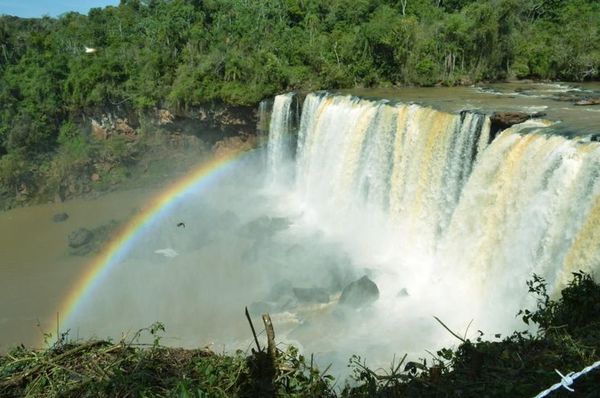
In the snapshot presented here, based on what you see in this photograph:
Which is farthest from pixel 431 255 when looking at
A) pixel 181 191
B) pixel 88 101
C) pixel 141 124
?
pixel 88 101

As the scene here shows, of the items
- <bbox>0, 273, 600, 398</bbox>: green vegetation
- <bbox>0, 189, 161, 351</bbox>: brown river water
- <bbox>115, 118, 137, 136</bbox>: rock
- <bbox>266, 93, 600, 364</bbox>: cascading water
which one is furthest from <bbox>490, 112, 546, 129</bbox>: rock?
<bbox>115, 118, 137, 136</bbox>: rock

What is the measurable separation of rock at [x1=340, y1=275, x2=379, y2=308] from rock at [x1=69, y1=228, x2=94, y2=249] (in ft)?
31.5

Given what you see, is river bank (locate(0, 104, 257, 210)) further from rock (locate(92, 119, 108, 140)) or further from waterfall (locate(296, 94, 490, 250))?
waterfall (locate(296, 94, 490, 250))

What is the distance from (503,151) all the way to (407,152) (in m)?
3.68

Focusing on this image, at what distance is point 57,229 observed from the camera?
19.0 m

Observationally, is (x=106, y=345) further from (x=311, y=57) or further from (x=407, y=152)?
(x=311, y=57)

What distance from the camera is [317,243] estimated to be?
14977mm

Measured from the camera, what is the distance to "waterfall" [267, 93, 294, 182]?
2039 cm

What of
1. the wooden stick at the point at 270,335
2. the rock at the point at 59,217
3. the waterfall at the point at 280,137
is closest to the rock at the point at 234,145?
the waterfall at the point at 280,137

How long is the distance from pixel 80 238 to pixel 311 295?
29.4ft

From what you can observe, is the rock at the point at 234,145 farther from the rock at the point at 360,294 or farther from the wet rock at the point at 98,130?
the rock at the point at 360,294

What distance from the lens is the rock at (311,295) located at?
1147cm

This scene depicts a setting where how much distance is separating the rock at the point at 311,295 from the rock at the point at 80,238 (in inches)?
332

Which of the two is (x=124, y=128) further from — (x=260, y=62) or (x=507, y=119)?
(x=507, y=119)
